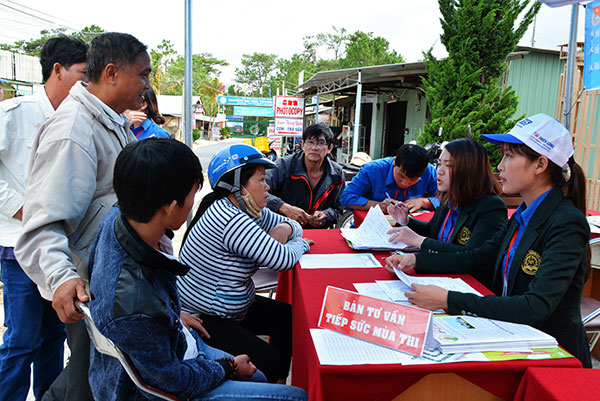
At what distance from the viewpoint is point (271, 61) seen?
61.7 meters

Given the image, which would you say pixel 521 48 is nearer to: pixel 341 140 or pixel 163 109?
pixel 341 140

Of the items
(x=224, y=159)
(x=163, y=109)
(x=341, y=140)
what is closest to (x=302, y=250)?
(x=224, y=159)

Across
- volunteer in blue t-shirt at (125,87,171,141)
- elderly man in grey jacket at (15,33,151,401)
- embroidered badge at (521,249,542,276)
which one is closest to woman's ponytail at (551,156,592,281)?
embroidered badge at (521,249,542,276)

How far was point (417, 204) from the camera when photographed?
3.42 m

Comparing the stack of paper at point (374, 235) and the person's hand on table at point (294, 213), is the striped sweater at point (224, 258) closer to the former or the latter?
the stack of paper at point (374, 235)

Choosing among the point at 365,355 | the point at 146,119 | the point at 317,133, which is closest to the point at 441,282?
the point at 365,355

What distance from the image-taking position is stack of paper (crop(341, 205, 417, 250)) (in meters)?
2.24

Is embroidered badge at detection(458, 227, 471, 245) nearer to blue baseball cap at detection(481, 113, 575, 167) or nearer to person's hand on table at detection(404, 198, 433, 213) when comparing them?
blue baseball cap at detection(481, 113, 575, 167)

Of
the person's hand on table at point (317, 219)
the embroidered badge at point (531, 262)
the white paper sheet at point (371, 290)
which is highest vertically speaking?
the embroidered badge at point (531, 262)

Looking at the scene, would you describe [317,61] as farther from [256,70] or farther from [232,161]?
[232,161]

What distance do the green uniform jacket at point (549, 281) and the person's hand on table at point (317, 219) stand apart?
203 centimetres

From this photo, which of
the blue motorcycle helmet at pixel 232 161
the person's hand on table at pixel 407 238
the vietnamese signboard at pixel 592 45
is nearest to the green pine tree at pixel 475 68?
the vietnamese signboard at pixel 592 45

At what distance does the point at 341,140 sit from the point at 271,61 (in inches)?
1886

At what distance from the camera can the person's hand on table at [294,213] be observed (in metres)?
3.45
